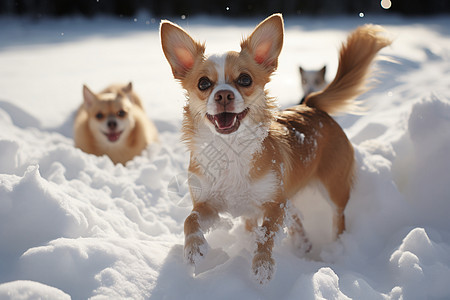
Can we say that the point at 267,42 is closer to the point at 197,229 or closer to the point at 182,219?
the point at 197,229

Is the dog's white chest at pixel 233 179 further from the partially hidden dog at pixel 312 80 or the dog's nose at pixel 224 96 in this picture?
the partially hidden dog at pixel 312 80

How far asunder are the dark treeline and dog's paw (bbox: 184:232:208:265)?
580 inches

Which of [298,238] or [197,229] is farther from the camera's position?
[298,238]

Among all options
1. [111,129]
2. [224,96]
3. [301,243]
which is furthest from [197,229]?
[111,129]

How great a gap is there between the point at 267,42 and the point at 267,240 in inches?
42.3

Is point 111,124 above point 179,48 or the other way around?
the other way around

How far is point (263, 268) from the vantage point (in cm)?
180

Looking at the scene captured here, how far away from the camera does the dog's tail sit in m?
2.86

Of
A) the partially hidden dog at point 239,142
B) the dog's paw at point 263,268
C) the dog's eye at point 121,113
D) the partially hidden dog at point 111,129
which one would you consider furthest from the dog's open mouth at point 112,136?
the dog's paw at point 263,268

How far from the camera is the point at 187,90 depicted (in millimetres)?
2258

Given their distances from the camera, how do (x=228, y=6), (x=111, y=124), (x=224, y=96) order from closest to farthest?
1. (x=224, y=96)
2. (x=111, y=124)
3. (x=228, y=6)

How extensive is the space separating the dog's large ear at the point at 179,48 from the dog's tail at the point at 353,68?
1007 mm

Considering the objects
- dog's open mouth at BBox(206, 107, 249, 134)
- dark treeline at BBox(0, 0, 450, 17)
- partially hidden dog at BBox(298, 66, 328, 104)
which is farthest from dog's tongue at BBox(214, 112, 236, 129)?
dark treeline at BBox(0, 0, 450, 17)

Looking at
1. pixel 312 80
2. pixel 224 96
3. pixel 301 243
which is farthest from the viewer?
pixel 312 80
